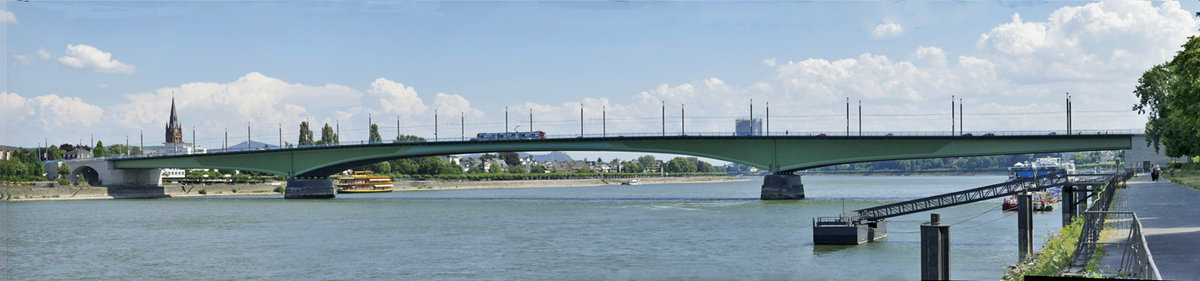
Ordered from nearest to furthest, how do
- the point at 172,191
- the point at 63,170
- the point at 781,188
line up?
the point at 781,188 < the point at 172,191 < the point at 63,170

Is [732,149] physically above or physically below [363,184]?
A: above

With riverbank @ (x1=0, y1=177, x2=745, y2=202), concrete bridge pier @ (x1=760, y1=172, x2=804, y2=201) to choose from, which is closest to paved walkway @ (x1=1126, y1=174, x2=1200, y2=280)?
concrete bridge pier @ (x1=760, y1=172, x2=804, y2=201)

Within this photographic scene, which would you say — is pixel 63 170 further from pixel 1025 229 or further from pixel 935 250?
pixel 935 250

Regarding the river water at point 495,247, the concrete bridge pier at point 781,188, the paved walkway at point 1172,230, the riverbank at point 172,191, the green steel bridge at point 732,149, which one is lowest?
the riverbank at point 172,191

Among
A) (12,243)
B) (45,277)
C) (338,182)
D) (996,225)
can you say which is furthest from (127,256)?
(338,182)

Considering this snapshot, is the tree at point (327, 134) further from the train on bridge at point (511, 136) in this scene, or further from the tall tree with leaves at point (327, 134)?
the train on bridge at point (511, 136)

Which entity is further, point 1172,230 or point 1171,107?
point 1171,107

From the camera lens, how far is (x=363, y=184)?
527ft

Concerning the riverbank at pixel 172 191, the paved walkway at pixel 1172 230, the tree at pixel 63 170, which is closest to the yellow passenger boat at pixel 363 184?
the riverbank at pixel 172 191

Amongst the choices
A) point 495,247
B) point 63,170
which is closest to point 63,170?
point 63,170

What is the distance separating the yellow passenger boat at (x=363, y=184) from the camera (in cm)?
15925

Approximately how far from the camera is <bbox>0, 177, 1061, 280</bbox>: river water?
123 feet

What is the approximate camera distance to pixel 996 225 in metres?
59.2

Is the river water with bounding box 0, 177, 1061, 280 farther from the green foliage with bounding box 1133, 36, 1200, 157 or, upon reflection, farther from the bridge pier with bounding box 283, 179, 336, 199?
the bridge pier with bounding box 283, 179, 336, 199
